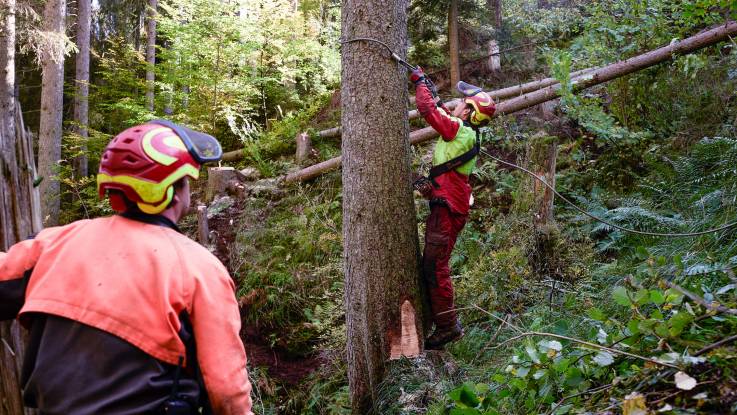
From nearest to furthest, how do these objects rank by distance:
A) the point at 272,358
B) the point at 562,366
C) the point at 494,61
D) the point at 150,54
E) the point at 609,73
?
the point at 562,366 < the point at 272,358 < the point at 609,73 < the point at 494,61 < the point at 150,54

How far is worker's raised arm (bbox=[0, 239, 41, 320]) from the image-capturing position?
2.27 m

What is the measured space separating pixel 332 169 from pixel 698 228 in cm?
622

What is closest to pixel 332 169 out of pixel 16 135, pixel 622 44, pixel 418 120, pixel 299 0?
pixel 418 120

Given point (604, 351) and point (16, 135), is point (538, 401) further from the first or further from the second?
point (16, 135)

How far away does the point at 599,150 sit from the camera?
8961 millimetres

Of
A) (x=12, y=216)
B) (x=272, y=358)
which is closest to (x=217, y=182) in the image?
(x=272, y=358)

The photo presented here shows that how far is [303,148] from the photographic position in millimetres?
10719

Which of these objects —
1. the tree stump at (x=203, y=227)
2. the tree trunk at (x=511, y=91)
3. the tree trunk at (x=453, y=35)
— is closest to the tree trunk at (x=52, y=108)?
the tree stump at (x=203, y=227)

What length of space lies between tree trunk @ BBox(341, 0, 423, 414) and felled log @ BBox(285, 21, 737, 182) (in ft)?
11.4

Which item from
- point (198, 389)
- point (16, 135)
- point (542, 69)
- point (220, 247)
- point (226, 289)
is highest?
point (542, 69)

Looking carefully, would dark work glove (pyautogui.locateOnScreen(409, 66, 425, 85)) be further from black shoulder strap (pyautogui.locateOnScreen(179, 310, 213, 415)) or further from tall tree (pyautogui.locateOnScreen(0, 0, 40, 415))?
black shoulder strap (pyautogui.locateOnScreen(179, 310, 213, 415))

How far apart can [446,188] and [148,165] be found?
11.6ft

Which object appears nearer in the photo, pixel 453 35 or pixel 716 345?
pixel 716 345

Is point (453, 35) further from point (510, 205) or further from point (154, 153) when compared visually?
point (154, 153)
